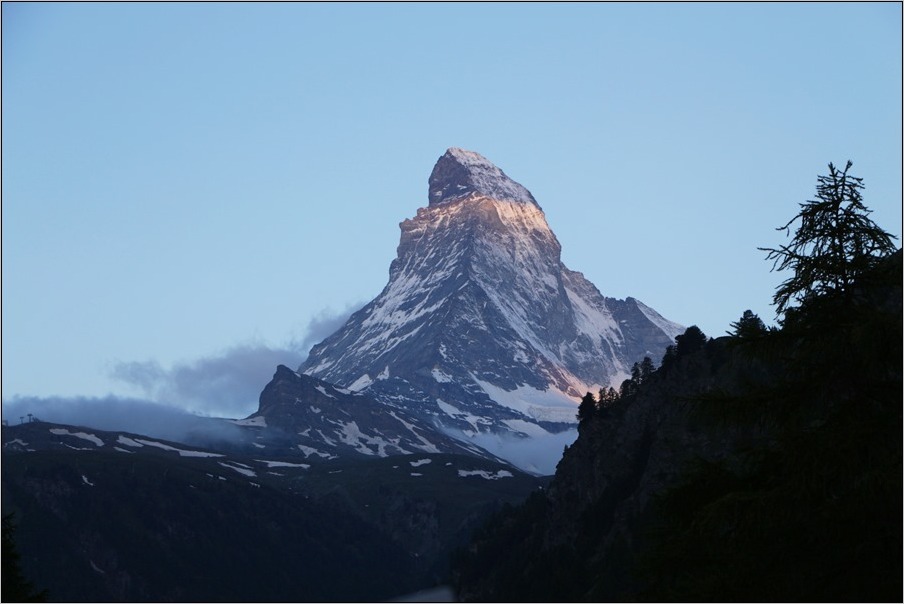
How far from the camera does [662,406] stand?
182750mm

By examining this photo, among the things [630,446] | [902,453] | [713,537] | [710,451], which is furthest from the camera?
[630,446]

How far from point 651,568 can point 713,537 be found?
2.37 m

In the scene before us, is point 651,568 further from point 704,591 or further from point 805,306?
point 805,306

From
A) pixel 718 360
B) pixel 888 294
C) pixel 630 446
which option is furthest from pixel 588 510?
pixel 888 294

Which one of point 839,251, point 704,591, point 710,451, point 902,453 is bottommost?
point 704,591

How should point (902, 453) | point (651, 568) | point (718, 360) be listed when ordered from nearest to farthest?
1. point (902, 453)
2. point (651, 568)
3. point (718, 360)

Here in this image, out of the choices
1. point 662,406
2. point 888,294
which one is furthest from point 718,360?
point 888,294

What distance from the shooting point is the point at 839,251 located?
81.1ft

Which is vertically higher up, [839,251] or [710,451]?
[710,451]

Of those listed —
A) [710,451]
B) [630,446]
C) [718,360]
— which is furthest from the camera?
[630,446]

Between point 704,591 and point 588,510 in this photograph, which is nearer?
point 704,591

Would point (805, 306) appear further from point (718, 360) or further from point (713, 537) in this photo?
point (718, 360)

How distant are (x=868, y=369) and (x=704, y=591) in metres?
4.74

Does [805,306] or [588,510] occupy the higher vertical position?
[588,510]
